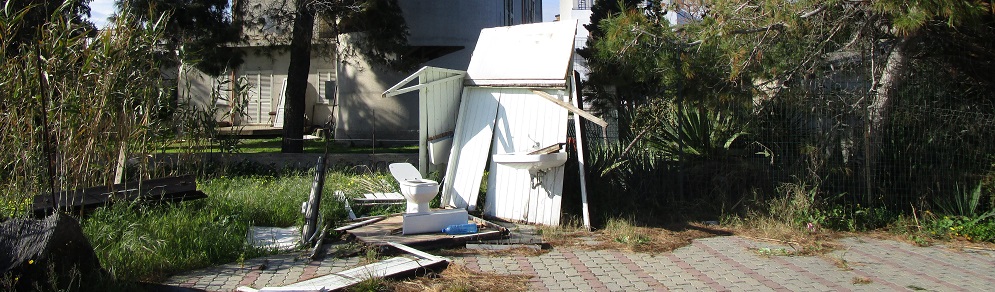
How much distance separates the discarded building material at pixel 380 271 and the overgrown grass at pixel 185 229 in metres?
1.01

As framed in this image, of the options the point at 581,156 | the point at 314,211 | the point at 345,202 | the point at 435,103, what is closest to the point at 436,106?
the point at 435,103

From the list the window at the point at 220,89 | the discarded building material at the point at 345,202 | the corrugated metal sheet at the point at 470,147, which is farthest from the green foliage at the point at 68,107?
the corrugated metal sheet at the point at 470,147

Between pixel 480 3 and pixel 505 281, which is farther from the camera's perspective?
pixel 480 3

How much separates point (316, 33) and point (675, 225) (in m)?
9.82

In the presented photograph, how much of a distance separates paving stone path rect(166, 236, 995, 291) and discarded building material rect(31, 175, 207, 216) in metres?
1.63

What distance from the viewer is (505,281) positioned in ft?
20.3

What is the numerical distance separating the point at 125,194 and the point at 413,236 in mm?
2809

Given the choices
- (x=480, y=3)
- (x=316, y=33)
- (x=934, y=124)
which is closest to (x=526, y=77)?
(x=934, y=124)

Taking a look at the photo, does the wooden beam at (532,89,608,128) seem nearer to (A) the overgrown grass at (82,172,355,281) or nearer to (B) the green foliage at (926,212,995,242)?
(A) the overgrown grass at (82,172,355,281)

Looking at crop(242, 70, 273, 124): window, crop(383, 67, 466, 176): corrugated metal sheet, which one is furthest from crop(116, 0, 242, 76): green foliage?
crop(242, 70, 273, 124): window

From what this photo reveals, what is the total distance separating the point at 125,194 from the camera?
24.3 ft

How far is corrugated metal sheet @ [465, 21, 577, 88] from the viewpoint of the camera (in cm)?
920

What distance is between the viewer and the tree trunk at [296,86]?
1391cm

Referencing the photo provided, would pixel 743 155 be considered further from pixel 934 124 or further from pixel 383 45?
pixel 383 45
